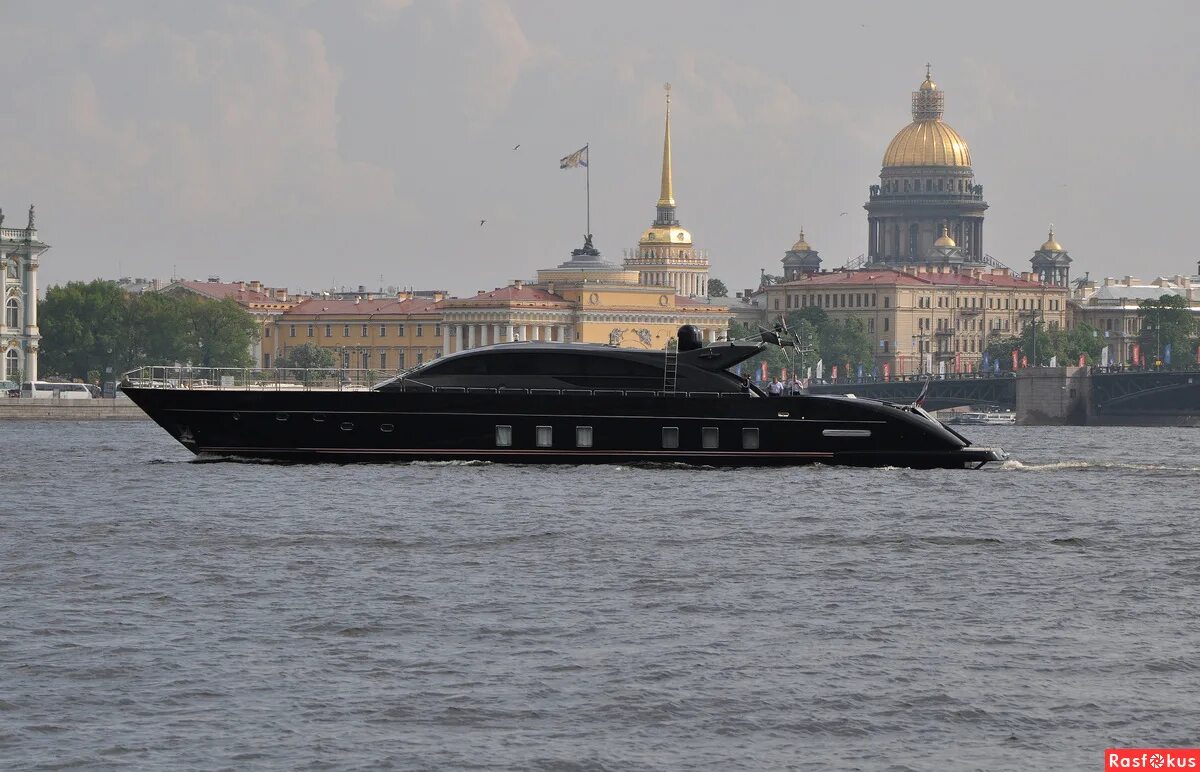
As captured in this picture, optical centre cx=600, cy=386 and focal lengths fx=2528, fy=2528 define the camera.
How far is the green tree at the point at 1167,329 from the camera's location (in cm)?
18388

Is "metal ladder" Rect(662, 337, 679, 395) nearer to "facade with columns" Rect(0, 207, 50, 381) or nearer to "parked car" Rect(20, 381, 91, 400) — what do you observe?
"parked car" Rect(20, 381, 91, 400)

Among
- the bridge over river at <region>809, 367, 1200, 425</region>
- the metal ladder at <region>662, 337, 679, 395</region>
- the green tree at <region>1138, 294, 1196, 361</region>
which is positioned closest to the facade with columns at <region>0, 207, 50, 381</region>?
the bridge over river at <region>809, 367, 1200, 425</region>

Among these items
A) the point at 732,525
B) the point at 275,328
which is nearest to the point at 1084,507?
the point at 732,525

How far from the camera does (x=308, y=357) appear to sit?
156 meters

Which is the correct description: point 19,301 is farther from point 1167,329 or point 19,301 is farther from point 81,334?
point 1167,329

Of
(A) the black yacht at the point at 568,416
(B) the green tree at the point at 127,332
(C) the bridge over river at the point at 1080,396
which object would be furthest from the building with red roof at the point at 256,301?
(A) the black yacht at the point at 568,416

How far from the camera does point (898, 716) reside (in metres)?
22.7

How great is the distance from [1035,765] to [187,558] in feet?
54.7

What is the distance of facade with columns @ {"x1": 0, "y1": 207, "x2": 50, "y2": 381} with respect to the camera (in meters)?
117

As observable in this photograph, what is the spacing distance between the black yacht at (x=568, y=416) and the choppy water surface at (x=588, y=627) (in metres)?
3.16

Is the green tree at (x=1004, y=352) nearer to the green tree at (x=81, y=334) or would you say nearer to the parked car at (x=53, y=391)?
the green tree at (x=81, y=334)

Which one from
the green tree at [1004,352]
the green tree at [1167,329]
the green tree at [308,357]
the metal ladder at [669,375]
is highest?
the green tree at [1167,329]

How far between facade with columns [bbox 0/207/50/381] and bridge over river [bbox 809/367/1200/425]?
42.2 m

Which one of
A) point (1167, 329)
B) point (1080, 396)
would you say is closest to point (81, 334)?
point (1080, 396)
